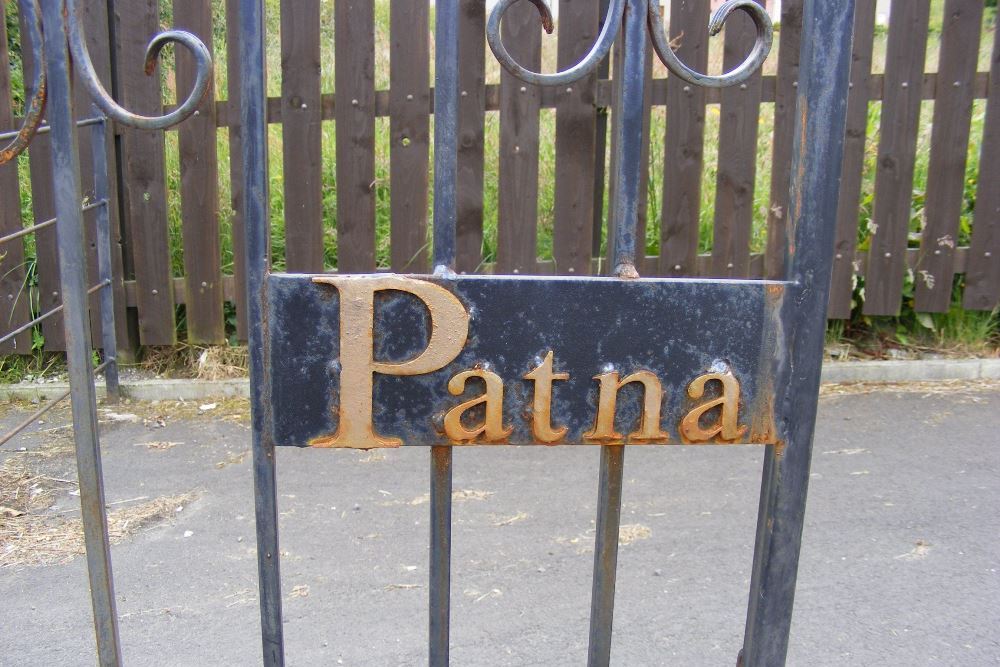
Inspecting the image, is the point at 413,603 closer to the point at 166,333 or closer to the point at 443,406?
the point at 443,406

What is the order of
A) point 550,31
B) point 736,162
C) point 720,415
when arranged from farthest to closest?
point 736,162 < point 720,415 < point 550,31

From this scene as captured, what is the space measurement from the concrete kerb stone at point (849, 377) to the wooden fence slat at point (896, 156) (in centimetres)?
30

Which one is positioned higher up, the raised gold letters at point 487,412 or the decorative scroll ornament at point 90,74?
the decorative scroll ornament at point 90,74

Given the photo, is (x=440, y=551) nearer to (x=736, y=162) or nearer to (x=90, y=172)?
(x=736, y=162)

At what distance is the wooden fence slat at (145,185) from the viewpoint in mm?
4465

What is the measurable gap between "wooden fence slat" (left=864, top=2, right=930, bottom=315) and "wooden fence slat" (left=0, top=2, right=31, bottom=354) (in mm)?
4040

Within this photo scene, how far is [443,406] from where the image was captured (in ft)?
4.50

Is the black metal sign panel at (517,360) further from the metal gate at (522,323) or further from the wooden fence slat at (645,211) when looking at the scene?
the wooden fence slat at (645,211)

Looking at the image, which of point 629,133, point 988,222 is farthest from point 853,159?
point 629,133

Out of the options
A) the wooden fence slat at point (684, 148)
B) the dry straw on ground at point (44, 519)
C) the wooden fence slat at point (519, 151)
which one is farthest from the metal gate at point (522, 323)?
the wooden fence slat at point (684, 148)

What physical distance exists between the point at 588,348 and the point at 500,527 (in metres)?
2.07

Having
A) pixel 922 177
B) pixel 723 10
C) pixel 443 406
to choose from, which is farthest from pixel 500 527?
pixel 922 177

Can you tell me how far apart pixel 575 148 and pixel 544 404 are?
3.38 m

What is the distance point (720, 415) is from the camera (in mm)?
1402
